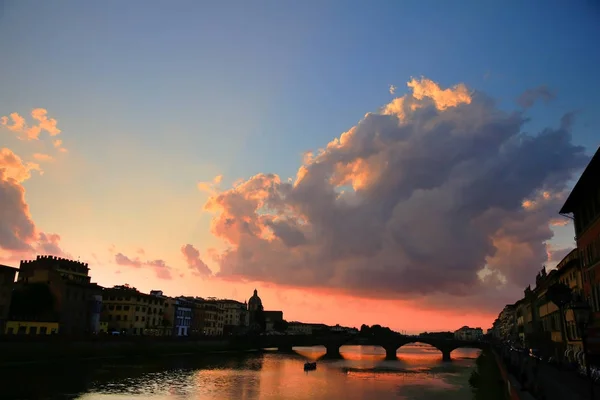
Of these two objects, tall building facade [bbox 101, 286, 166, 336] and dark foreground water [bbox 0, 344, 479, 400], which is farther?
tall building facade [bbox 101, 286, 166, 336]

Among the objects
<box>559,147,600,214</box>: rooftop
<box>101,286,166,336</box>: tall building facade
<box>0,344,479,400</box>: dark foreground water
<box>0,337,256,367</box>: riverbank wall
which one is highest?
<box>559,147,600,214</box>: rooftop

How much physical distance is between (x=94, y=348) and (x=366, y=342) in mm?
83448

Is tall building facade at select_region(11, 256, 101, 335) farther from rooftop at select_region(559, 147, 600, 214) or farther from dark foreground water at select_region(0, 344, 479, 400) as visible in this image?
rooftop at select_region(559, 147, 600, 214)

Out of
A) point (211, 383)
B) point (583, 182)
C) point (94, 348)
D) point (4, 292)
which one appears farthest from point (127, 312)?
point (583, 182)

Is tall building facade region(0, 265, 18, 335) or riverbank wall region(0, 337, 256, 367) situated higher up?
tall building facade region(0, 265, 18, 335)

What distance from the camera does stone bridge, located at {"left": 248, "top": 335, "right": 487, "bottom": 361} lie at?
132m

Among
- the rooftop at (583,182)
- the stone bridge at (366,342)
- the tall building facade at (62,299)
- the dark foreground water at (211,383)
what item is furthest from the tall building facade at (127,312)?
the rooftop at (583,182)

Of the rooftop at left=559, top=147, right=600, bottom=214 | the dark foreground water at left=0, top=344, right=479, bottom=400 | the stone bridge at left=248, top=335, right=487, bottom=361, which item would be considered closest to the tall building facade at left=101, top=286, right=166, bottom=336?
the dark foreground water at left=0, top=344, right=479, bottom=400

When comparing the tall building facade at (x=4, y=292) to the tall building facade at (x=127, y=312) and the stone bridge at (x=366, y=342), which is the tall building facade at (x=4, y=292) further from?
the stone bridge at (x=366, y=342)

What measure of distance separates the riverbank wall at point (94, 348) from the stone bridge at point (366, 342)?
31.2m

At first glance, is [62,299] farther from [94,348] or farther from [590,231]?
[590,231]

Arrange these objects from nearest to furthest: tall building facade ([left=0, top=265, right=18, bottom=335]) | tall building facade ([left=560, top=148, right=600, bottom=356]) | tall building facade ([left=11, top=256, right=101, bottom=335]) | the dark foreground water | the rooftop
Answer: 1. the rooftop
2. tall building facade ([left=560, top=148, right=600, bottom=356])
3. the dark foreground water
4. tall building facade ([left=0, top=265, right=18, bottom=335])
5. tall building facade ([left=11, top=256, right=101, bottom=335])

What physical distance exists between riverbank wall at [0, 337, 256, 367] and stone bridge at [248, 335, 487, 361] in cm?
3120

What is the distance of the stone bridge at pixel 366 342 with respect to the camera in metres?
132
